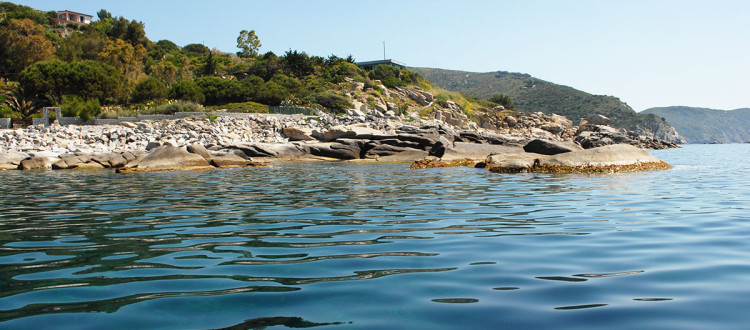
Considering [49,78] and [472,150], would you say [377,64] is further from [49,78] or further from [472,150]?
[472,150]

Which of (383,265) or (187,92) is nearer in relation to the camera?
(383,265)

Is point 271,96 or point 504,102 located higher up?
point 504,102

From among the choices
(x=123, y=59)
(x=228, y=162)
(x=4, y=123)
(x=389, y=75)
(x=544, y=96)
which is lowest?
(x=228, y=162)

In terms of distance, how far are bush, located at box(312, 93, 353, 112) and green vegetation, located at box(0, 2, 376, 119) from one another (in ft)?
0.33

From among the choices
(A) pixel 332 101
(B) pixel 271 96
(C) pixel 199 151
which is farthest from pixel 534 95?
(C) pixel 199 151

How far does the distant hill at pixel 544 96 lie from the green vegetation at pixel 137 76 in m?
53.8

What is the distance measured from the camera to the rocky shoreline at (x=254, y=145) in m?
22.6

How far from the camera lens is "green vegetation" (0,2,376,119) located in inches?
1804

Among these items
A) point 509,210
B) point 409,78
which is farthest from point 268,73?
point 509,210

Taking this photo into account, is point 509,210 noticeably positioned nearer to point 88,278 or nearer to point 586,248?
point 586,248

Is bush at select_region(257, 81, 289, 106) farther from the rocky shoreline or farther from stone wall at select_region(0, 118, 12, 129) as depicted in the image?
stone wall at select_region(0, 118, 12, 129)

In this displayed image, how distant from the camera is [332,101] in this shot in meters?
52.1

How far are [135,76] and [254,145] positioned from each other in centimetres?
3824

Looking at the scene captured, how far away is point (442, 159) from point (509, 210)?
17.1m
